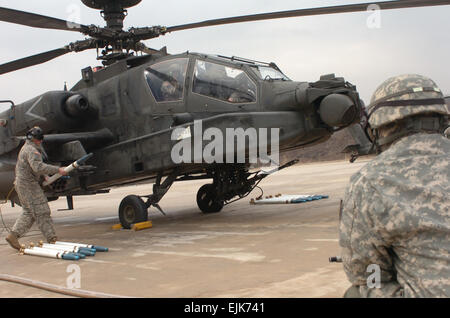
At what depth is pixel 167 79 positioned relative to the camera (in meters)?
8.50

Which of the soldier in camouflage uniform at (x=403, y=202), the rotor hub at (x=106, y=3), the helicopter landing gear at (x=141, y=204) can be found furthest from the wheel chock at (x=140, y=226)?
the soldier in camouflage uniform at (x=403, y=202)

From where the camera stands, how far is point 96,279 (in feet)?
16.5

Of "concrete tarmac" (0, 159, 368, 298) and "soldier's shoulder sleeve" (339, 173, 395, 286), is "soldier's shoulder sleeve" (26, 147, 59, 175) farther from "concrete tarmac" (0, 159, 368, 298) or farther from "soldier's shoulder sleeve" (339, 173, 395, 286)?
"soldier's shoulder sleeve" (339, 173, 395, 286)

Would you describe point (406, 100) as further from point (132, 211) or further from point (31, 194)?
point (132, 211)

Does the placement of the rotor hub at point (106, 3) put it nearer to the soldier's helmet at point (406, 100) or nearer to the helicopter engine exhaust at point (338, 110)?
the helicopter engine exhaust at point (338, 110)

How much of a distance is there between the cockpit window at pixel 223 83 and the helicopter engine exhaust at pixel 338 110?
3.77ft

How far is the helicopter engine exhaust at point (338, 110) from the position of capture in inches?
276

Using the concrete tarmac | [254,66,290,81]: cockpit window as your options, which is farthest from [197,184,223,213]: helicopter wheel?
[254,66,290,81]: cockpit window

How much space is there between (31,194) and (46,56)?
141 inches

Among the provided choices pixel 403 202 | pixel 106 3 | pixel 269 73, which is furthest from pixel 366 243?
pixel 106 3

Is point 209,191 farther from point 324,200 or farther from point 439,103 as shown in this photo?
point 439,103

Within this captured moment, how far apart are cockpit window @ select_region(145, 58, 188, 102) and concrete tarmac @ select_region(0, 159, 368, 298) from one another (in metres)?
2.19

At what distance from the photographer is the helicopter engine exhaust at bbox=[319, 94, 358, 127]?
23.0 feet
